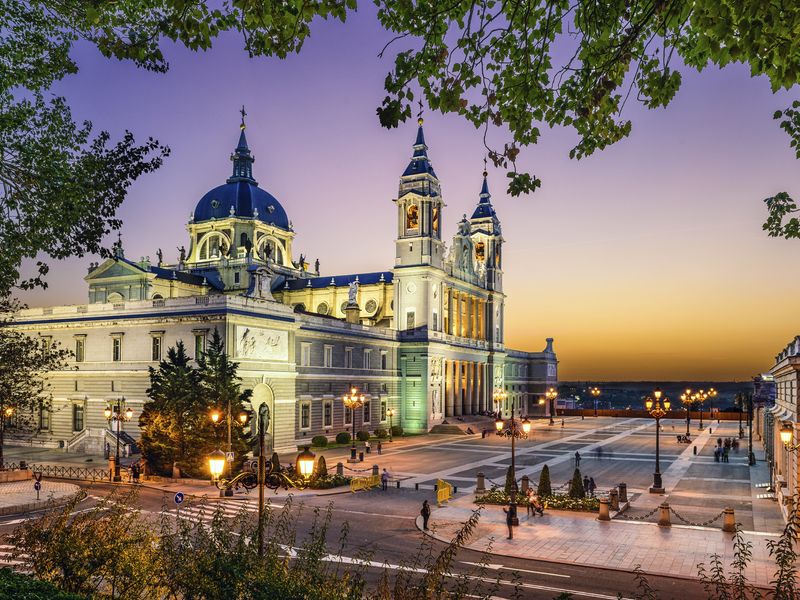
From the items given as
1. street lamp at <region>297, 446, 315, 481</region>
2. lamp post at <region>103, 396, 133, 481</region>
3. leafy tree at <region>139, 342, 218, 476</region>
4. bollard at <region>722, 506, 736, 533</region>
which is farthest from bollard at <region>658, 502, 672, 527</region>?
lamp post at <region>103, 396, 133, 481</region>

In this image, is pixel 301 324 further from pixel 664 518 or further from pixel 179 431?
pixel 664 518

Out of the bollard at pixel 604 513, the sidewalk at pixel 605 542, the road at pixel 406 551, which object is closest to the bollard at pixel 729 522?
the sidewalk at pixel 605 542

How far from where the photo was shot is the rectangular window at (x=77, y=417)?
5384 cm

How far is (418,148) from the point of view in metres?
79.2

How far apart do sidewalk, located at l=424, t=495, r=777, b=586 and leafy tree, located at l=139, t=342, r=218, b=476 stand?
598 inches

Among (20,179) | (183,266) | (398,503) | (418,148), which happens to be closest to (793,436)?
(398,503)

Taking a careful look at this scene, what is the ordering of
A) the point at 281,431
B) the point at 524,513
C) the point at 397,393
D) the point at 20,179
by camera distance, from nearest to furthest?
1. the point at 20,179
2. the point at 524,513
3. the point at 281,431
4. the point at 397,393

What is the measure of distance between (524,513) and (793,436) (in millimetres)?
11368

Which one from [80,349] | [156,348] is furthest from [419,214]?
[80,349]

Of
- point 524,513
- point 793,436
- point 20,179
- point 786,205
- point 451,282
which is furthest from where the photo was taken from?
point 451,282

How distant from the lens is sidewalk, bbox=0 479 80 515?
29016 mm

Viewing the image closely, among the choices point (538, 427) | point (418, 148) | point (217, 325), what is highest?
point (418, 148)

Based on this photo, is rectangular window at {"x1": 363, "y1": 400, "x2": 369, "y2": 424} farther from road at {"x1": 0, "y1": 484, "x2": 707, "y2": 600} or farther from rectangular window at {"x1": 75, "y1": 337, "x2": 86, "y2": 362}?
road at {"x1": 0, "y1": 484, "x2": 707, "y2": 600}

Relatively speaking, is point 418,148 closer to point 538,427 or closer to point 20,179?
point 538,427
